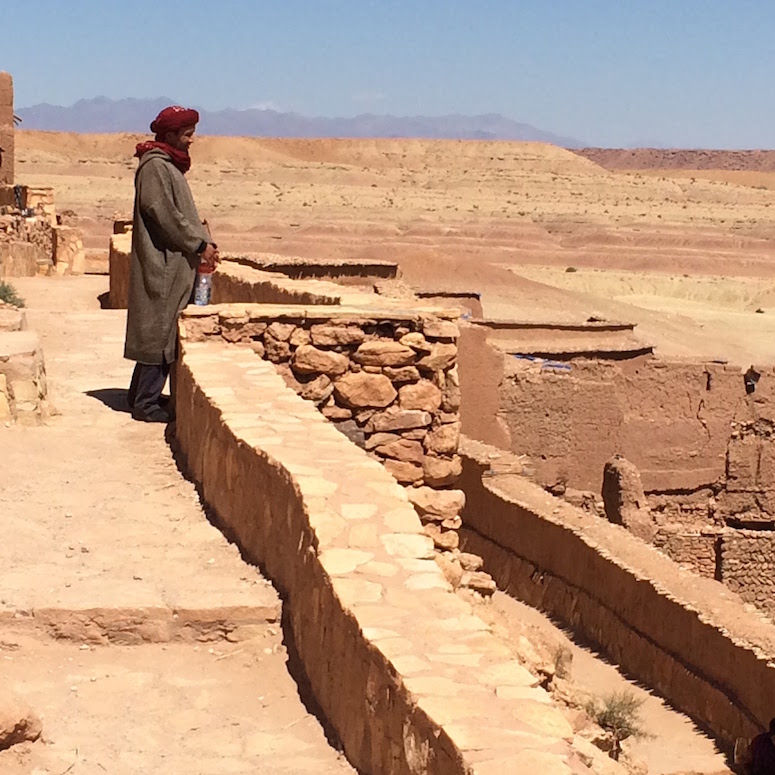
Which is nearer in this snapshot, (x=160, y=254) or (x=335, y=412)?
(x=335, y=412)

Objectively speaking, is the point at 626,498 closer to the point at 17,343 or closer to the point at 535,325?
the point at 535,325

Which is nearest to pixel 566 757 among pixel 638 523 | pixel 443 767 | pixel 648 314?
pixel 443 767

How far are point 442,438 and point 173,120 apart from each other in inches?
86.0

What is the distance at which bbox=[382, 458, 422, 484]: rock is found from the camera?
7425 mm

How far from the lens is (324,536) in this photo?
438 centimetres

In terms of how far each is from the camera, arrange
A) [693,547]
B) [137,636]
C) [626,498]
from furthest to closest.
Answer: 1. [693,547]
2. [626,498]
3. [137,636]

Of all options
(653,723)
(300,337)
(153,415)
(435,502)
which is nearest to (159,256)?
(153,415)

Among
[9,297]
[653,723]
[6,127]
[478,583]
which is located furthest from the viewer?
[6,127]

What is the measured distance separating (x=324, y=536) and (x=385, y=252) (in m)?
31.8

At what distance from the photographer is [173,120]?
7.68 meters

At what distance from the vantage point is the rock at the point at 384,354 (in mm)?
7324

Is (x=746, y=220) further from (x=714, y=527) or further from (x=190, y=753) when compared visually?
(x=190, y=753)

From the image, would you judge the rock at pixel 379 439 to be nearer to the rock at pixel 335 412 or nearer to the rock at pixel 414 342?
the rock at pixel 335 412

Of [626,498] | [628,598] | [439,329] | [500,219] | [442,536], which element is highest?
[439,329]
